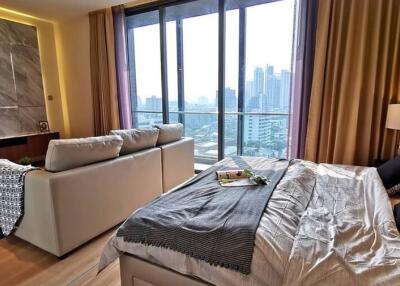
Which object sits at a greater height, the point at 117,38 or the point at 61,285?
the point at 117,38

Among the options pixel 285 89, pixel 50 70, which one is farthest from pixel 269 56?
pixel 50 70

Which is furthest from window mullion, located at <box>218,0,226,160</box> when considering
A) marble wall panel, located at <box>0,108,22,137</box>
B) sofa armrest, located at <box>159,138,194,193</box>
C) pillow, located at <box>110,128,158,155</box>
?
marble wall panel, located at <box>0,108,22,137</box>

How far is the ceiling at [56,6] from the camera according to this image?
157 inches

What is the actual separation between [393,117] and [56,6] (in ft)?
16.7

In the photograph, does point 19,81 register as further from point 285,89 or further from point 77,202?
point 285,89

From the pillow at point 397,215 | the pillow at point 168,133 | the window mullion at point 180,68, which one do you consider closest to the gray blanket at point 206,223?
the pillow at point 397,215

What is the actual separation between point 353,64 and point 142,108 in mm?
3502

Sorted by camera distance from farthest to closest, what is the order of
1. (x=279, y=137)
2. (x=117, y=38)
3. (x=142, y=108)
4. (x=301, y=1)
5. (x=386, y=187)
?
(x=142, y=108)
(x=117, y=38)
(x=279, y=137)
(x=301, y=1)
(x=386, y=187)

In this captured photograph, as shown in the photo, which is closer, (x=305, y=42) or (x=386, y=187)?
(x=386, y=187)

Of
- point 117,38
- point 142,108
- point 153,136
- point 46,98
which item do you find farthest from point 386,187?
point 46,98

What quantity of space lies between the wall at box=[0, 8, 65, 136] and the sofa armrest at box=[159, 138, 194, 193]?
340 centimetres

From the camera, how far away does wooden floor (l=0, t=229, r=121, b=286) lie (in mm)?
1734

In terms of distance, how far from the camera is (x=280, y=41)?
3.43m

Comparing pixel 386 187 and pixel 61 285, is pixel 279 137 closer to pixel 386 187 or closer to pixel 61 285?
pixel 386 187
